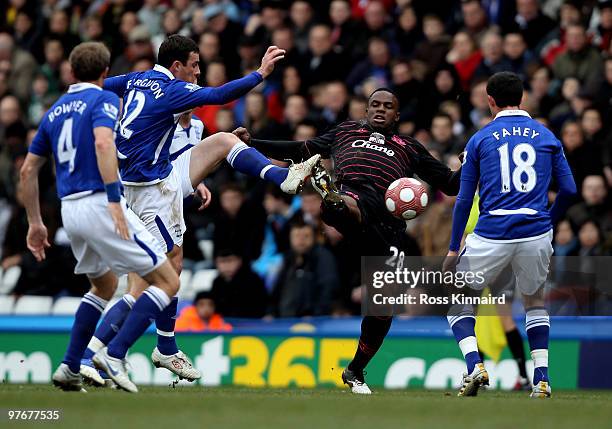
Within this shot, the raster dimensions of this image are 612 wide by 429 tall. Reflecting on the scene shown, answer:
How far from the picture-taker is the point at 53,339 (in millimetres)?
15383

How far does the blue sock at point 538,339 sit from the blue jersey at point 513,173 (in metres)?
0.71

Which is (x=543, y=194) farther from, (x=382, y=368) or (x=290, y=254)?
(x=290, y=254)

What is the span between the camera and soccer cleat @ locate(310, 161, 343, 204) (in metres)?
11.0

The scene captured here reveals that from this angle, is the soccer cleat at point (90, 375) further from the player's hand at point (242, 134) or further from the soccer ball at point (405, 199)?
the soccer ball at point (405, 199)

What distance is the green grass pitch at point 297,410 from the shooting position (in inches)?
308

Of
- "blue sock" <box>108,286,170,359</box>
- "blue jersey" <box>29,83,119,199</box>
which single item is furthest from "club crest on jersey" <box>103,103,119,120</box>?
"blue sock" <box>108,286,170,359</box>

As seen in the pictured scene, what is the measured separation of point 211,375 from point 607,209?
4.98 m

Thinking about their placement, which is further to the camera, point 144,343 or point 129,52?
point 129,52

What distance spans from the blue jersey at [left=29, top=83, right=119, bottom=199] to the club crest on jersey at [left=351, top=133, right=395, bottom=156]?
2.95 m

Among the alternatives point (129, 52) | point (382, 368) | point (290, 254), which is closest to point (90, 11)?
point (129, 52)

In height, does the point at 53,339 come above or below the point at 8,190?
below

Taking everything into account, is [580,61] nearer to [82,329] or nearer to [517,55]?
[517,55]

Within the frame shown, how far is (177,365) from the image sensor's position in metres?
11.1

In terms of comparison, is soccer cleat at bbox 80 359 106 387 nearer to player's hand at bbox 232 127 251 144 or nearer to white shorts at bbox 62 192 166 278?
white shorts at bbox 62 192 166 278
